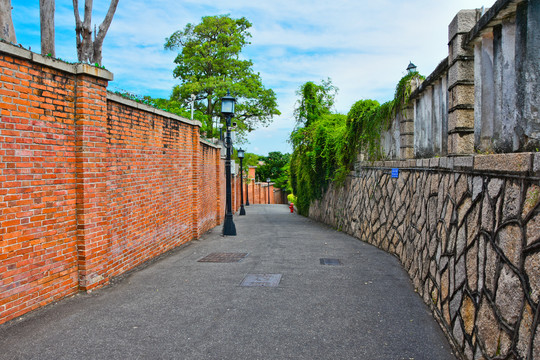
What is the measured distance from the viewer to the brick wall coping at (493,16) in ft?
9.77

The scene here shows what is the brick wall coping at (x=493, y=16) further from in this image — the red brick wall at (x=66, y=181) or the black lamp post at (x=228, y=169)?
the black lamp post at (x=228, y=169)

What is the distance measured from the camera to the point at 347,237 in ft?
37.4

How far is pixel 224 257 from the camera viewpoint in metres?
8.16

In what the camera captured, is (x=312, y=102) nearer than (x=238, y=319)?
No

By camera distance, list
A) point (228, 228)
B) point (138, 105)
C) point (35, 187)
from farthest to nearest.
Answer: point (228, 228), point (138, 105), point (35, 187)

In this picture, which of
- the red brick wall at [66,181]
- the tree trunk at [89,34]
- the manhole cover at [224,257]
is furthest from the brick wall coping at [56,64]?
Result: the tree trunk at [89,34]

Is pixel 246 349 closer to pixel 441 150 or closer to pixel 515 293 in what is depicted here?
pixel 515 293

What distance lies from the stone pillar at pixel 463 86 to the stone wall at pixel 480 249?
0.77ft

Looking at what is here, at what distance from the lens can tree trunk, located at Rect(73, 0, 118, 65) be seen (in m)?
12.8

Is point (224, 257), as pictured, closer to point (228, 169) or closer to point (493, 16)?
point (228, 169)

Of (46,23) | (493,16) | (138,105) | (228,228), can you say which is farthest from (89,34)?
(493,16)

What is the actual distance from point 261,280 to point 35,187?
11.5ft

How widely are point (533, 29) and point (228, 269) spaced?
5728 millimetres

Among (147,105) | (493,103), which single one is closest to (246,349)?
(493,103)
